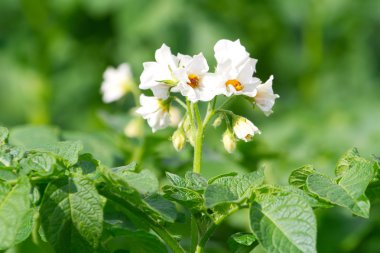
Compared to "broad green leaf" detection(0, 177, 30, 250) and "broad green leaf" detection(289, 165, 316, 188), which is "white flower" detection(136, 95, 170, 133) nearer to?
"broad green leaf" detection(289, 165, 316, 188)

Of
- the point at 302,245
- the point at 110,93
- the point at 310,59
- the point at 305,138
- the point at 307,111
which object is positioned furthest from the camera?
the point at 310,59

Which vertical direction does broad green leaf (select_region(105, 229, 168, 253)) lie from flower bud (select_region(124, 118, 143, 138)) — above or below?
below

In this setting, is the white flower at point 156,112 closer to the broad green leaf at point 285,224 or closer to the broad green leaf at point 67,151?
the broad green leaf at point 67,151

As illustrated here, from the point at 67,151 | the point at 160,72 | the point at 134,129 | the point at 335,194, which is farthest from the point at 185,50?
the point at 335,194

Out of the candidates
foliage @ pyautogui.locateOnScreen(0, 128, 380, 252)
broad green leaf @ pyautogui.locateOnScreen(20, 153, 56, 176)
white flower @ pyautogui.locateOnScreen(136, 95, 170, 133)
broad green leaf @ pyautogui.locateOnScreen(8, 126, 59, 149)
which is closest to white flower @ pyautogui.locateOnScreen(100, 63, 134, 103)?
broad green leaf @ pyautogui.locateOnScreen(8, 126, 59, 149)

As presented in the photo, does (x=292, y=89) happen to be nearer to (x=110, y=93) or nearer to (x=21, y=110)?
(x=21, y=110)

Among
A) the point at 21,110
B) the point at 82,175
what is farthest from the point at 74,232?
the point at 21,110
